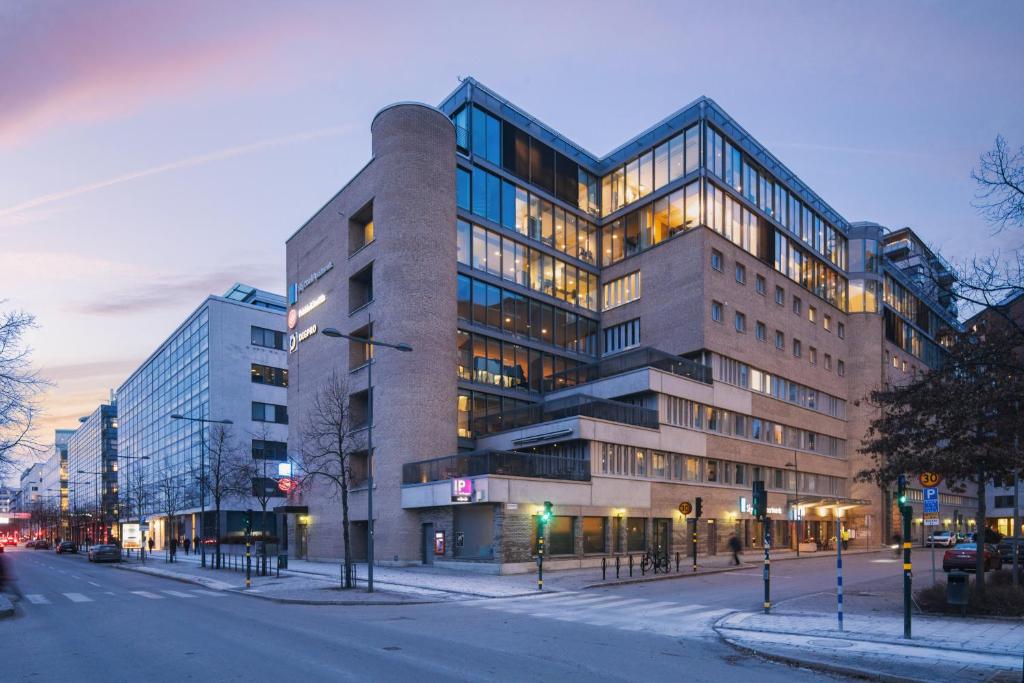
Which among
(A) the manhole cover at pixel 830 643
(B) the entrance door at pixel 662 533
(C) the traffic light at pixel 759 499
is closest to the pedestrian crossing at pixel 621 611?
(A) the manhole cover at pixel 830 643

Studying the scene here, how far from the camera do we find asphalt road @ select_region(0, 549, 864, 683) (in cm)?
1235

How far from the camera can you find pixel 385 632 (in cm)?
1714

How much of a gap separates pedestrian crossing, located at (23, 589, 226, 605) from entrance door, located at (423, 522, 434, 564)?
572 inches

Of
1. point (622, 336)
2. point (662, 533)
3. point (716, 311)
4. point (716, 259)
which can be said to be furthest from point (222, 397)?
point (716, 259)

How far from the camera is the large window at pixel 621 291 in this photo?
5697 cm

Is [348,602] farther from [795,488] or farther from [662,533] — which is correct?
[795,488]

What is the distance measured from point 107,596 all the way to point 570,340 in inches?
1441

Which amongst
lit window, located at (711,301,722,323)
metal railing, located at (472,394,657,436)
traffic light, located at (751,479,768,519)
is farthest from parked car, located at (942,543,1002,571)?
lit window, located at (711,301,722,323)

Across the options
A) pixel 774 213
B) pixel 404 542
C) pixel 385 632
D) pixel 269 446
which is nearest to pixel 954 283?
pixel 385 632

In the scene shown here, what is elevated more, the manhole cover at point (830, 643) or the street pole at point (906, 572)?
the street pole at point (906, 572)

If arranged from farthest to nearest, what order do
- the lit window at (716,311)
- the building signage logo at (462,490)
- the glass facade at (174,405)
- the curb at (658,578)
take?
1. the glass facade at (174,405)
2. the lit window at (716,311)
3. the building signage logo at (462,490)
4. the curb at (658,578)

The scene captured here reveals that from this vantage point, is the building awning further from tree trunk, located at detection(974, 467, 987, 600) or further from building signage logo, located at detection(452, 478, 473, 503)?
tree trunk, located at detection(974, 467, 987, 600)

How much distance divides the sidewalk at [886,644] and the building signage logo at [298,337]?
41.6 metres

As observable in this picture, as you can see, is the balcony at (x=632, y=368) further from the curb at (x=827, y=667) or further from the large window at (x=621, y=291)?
the curb at (x=827, y=667)
